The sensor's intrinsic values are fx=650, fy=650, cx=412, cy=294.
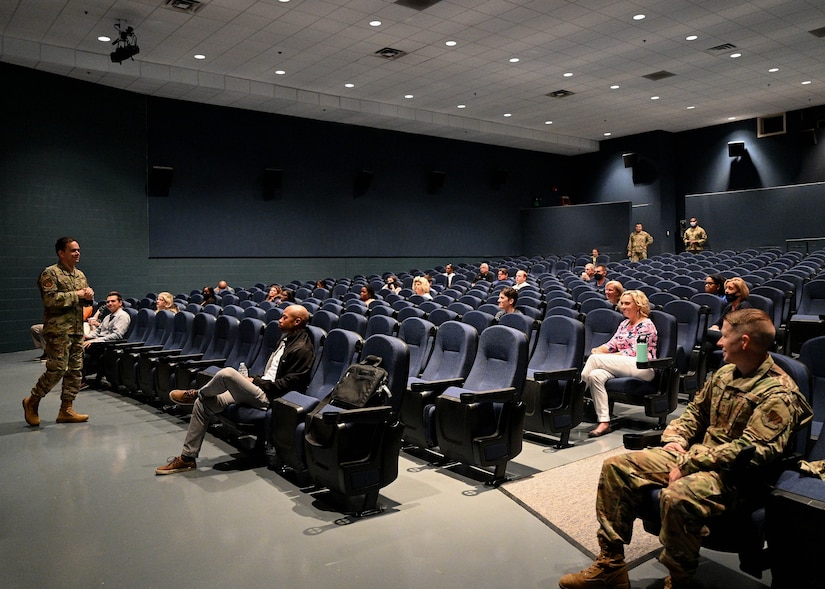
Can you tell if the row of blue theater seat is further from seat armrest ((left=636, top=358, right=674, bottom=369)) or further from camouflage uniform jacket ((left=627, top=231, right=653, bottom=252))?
camouflage uniform jacket ((left=627, top=231, right=653, bottom=252))

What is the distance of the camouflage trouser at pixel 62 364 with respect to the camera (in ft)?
18.5

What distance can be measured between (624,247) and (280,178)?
998cm

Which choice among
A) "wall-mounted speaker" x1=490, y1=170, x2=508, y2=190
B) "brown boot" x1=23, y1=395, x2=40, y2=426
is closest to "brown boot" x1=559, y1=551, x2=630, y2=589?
"brown boot" x1=23, y1=395, x2=40, y2=426

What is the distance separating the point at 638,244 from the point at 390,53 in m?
9.09

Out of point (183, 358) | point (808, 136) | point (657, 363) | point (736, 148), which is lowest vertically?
point (183, 358)

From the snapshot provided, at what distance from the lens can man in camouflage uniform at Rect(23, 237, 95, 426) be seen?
5613 millimetres

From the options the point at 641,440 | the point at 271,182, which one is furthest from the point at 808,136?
the point at 641,440

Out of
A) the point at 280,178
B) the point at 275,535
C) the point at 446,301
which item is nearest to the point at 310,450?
the point at 275,535

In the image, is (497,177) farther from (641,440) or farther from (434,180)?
(641,440)

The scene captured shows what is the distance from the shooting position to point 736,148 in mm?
18797

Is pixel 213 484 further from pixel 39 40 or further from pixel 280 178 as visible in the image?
pixel 280 178

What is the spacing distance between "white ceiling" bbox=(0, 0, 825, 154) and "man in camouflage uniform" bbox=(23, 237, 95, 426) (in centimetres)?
563

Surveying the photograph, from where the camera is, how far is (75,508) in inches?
148

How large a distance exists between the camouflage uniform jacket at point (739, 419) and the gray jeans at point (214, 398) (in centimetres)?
272
